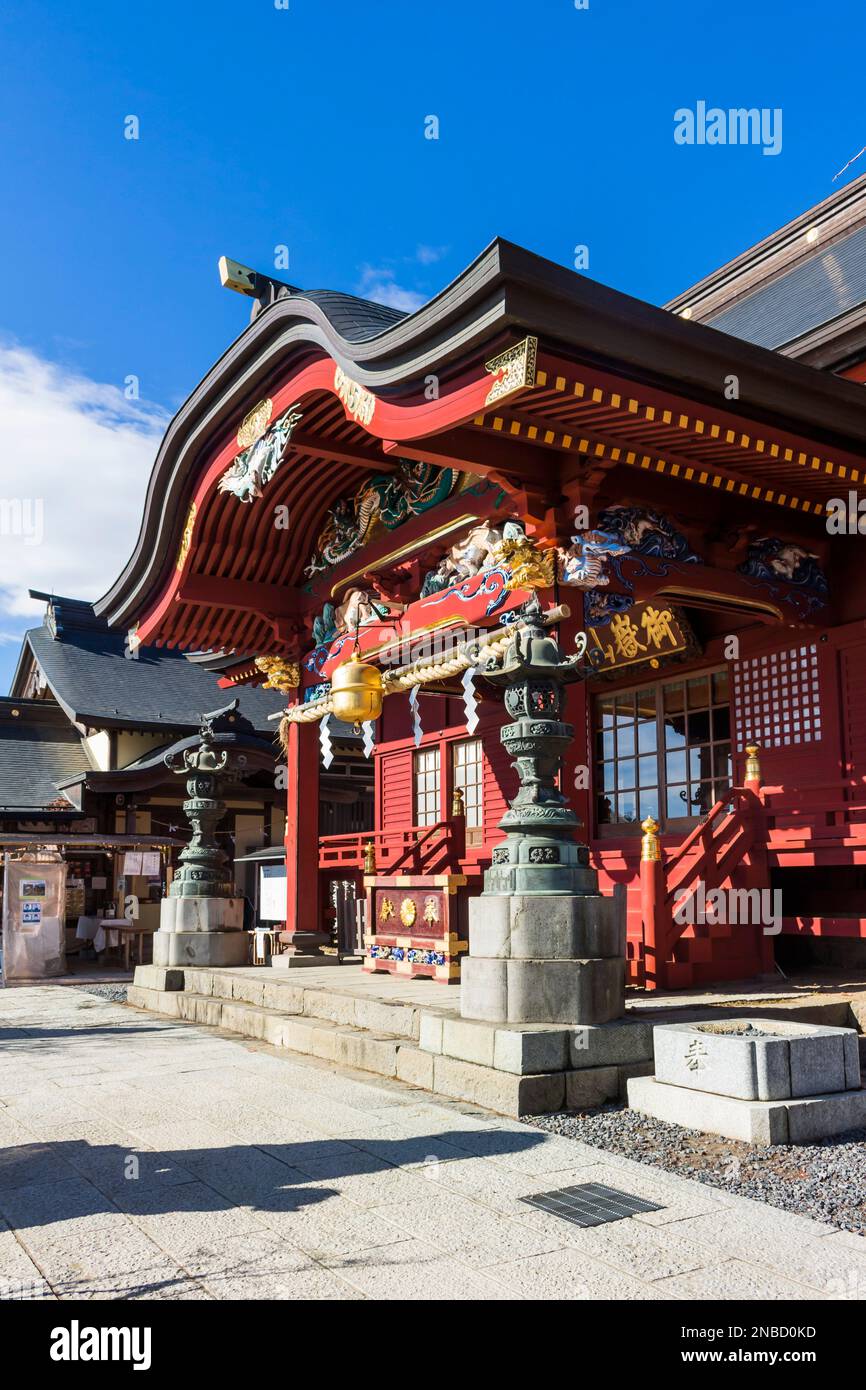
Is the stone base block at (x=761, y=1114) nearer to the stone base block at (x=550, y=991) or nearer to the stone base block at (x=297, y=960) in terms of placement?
the stone base block at (x=550, y=991)

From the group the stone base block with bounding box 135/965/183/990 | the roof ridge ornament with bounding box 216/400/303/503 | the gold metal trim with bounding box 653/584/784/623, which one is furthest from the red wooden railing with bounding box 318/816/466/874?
the roof ridge ornament with bounding box 216/400/303/503

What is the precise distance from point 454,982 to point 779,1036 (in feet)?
15.8

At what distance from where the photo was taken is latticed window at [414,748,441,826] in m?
14.1

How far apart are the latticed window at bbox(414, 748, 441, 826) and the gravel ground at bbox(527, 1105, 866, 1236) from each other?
8683mm

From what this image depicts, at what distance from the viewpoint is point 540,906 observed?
19.5 feet

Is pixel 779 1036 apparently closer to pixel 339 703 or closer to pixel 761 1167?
pixel 761 1167

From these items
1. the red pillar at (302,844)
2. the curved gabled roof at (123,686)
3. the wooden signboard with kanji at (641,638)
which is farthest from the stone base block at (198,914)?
the curved gabled roof at (123,686)

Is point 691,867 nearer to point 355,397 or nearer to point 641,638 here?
point 641,638

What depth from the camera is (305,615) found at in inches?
488

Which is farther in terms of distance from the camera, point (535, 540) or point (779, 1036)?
point (535, 540)

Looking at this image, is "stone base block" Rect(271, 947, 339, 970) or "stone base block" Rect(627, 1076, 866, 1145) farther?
"stone base block" Rect(271, 947, 339, 970)

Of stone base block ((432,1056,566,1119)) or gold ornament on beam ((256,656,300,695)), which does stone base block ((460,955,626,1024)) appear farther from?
gold ornament on beam ((256,656,300,695))

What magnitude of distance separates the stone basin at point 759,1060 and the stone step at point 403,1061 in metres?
0.44
